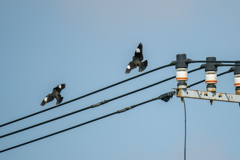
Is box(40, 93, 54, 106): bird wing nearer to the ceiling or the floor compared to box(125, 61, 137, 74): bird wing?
nearer to the floor

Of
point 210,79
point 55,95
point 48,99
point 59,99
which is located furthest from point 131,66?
point 48,99

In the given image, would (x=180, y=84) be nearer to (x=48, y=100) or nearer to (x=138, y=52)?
(x=138, y=52)

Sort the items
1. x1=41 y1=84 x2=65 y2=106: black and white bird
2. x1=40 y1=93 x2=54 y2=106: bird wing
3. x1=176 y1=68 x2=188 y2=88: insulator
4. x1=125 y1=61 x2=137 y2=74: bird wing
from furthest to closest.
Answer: x1=40 y1=93 x2=54 y2=106: bird wing, x1=41 y1=84 x2=65 y2=106: black and white bird, x1=125 y1=61 x2=137 y2=74: bird wing, x1=176 y1=68 x2=188 y2=88: insulator

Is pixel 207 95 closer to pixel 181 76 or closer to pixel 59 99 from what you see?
pixel 181 76

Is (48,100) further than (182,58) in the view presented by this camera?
Yes

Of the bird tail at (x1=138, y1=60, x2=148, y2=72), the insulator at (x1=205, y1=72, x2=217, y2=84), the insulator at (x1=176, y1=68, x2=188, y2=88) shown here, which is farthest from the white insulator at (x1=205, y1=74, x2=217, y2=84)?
the bird tail at (x1=138, y1=60, x2=148, y2=72)

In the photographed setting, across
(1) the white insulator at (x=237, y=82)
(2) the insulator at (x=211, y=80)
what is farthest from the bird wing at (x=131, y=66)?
(1) the white insulator at (x=237, y=82)

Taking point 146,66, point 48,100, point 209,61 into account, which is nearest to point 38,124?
point 48,100

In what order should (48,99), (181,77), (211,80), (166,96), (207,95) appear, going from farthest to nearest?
(48,99) < (166,96) < (211,80) < (207,95) < (181,77)

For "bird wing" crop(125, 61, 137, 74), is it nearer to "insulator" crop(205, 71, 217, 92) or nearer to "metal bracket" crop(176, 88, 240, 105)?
"metal bracket" crop(176, 88, 240, 105)

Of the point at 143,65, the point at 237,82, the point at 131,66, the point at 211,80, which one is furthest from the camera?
the point at 237,82

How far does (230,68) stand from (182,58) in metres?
2.59

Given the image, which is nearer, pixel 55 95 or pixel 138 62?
pixel 138 62

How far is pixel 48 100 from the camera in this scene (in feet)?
68.4
